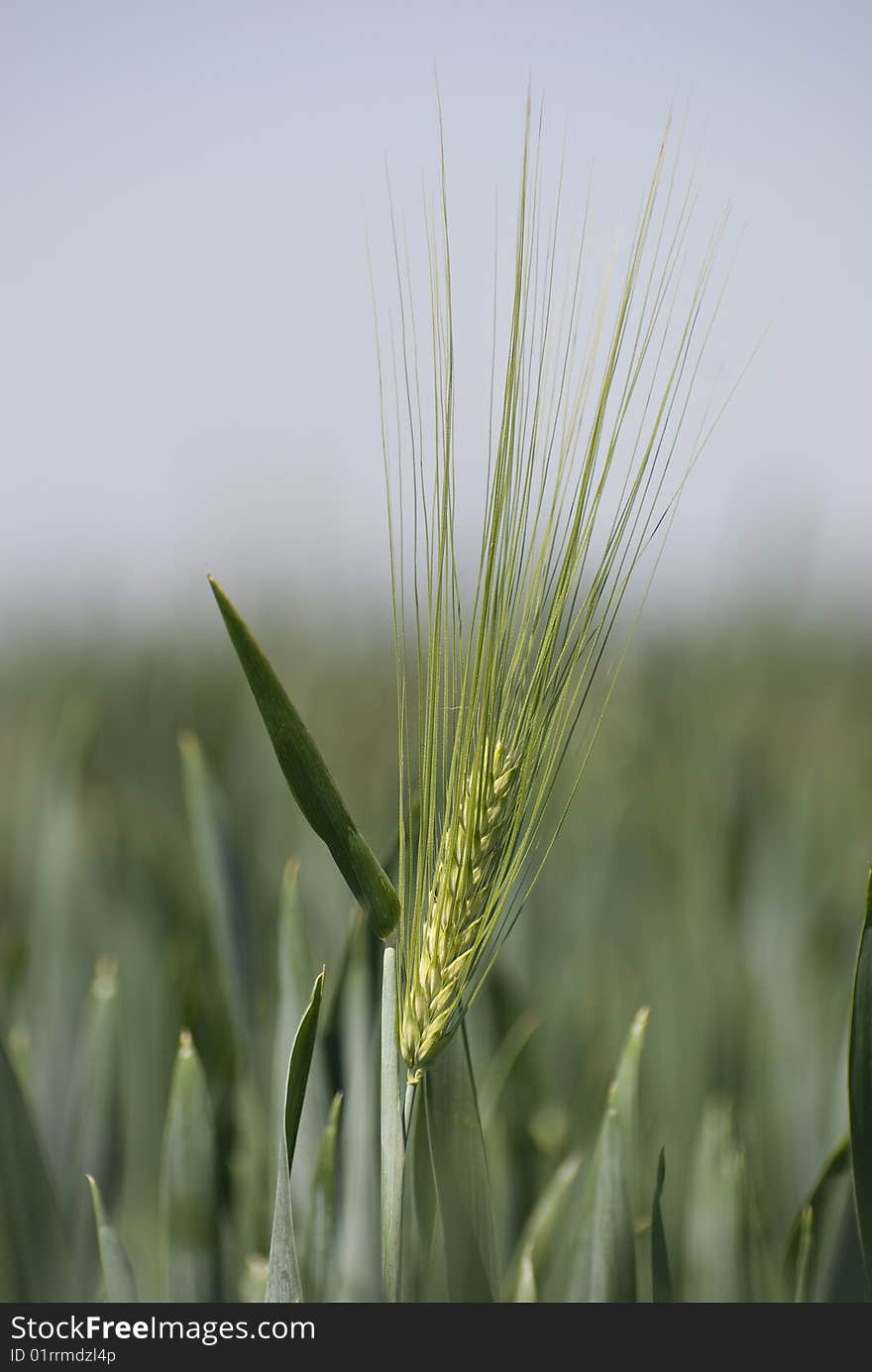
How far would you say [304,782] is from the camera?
21cm

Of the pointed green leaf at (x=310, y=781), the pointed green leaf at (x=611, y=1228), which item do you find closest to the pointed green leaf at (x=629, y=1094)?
the pointed green leaf at (x=611, y=1228)

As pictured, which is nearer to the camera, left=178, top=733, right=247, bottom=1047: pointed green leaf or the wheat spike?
the wheat spike

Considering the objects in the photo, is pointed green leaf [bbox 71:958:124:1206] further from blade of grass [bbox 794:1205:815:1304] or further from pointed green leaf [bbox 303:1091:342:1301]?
blade of grass [bbox 794:1205:815:1304]

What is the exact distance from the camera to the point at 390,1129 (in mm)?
208

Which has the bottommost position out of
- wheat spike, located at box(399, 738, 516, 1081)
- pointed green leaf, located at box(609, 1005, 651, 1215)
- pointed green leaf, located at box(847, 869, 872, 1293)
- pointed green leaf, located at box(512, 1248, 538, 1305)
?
pointed green leaf, located at box(512, 1248, 538, 1305)

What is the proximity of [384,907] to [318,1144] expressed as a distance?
0.11 meters

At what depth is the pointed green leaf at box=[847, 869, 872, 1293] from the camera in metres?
0.24

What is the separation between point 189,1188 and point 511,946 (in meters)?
0.22

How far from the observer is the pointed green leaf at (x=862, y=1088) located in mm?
238

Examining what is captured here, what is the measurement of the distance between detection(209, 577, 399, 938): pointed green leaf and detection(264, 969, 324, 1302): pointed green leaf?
2 centimetres

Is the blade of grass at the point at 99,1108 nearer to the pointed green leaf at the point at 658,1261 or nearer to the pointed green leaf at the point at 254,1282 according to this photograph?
the pointed green leaf at the point at 254,1282

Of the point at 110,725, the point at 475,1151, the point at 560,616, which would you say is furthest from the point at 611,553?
the point at 110,725

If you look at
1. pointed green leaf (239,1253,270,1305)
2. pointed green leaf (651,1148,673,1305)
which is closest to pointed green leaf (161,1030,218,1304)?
pointed green leaf (239,1253,270,1305)
